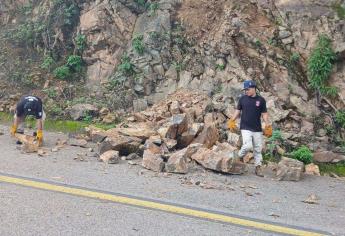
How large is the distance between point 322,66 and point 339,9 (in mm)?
1702

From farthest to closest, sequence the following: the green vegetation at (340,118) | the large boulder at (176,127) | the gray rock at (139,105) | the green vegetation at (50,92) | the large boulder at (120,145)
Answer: the green vegetation at (50,92) < the gray rock at (139,105) < the green vegetation at (340,118) < the large boulder at (176,127) < the large boulder at (120,145)

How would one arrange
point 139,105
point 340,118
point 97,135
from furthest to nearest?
1. point 139,105
2. point 340,118
3. point 97,135

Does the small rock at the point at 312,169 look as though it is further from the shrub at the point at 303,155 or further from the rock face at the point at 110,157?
the rock face at the point at 110,157

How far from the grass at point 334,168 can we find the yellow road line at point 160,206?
13.2 feet

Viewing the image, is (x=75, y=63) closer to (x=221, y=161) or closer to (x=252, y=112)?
(x=252, y=112)

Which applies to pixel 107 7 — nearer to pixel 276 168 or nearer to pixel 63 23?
pixel 63 23

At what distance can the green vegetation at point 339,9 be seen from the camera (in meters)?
10.9

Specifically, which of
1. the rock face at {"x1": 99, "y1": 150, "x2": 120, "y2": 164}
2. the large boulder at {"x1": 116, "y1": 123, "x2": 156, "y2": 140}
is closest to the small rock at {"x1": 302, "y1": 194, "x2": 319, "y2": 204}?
the rock face at {"x1": 99, "y1": 150, "x2": 120, "y2": 164}

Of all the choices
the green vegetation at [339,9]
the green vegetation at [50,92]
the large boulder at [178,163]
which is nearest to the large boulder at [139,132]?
the large boulder at [178,163]

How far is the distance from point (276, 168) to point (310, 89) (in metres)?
3.67

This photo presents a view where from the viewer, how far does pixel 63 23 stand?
14.1 metres

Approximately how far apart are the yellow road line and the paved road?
0.44 ft

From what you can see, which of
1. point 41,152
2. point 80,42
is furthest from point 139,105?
point 41,152

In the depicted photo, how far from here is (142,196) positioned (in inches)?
233
